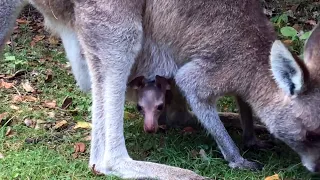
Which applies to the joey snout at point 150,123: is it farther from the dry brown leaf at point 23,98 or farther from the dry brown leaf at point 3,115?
the dry brown leaf at point 23,98

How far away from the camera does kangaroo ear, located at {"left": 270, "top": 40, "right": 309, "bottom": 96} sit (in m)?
3.69

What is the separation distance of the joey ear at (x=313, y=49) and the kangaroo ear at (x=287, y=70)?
247mm

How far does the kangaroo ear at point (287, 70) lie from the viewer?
3.69 meters

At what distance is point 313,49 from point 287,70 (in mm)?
383

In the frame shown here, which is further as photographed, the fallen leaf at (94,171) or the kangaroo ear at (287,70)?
the fallen leaf at (94,171)

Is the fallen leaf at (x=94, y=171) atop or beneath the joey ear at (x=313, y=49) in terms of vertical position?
beneath

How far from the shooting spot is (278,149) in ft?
14.7

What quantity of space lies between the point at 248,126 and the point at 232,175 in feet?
1.88

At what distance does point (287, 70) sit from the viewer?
149 inches

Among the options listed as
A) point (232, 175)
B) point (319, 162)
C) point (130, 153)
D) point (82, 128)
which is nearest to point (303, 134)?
point (319, 162)

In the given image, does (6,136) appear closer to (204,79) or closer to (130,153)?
(130,153)

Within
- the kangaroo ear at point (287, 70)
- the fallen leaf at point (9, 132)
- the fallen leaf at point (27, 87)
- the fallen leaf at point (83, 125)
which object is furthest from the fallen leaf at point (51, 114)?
the kangaroo ear at point (287, 70)

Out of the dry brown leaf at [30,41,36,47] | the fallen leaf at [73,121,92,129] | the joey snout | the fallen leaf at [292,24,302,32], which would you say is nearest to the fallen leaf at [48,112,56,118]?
the fallen leaf at [73,121,92,129]

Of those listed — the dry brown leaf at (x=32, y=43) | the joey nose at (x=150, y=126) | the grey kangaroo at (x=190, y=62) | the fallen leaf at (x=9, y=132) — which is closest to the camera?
the grey kangaroo at (x=190, y=62)
